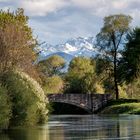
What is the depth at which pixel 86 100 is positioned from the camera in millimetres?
135375

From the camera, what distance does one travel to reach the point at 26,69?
7519 cm

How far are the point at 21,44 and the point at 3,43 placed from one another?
2.63 metres

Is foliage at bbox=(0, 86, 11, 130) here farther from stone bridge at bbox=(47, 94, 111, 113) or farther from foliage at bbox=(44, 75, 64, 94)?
foliage at bbox=(44, 75, 64, 94)

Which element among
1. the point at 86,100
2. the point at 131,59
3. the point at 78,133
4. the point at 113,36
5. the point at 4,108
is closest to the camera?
the point at 78,133

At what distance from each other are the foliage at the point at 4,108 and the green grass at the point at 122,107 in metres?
51.1

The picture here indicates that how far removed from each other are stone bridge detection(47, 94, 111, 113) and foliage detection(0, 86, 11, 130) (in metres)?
71.7

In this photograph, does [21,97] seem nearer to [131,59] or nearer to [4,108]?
[4,108]

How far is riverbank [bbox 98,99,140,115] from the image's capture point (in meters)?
112

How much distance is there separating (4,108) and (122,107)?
200 ft

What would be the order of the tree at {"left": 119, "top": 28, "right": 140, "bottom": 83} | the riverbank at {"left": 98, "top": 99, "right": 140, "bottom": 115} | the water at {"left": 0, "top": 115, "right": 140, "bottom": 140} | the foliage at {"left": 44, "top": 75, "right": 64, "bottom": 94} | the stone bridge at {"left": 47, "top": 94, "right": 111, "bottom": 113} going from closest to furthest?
the water at {"left": 0, "top": 115, "right": 140, "bottom": 140}, the riverbank at {"left": 98, "top": 99, "right": 140, "bottom": 115}, the tree at {"left": 119, "top": 28, "right": 140, "bottom": 83}, the stone bridge at {"left": 47, "top": 94, "right": 111, "bottom": 113}, the foliage at {"left": 44, "top": 75, "right": 64, "bottom": 94}

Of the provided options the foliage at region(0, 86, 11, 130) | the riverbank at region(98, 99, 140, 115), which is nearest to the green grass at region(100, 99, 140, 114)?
the riverbank at region(98, 99, 140, 115)

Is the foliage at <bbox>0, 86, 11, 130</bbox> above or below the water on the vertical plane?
above

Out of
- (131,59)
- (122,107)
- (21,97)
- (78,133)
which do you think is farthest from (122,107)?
(78,133)

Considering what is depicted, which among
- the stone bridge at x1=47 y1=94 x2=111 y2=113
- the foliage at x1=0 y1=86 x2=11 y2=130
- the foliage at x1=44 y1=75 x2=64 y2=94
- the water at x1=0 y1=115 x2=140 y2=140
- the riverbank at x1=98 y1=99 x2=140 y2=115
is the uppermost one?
the foliage at x1=44 y1=75 x2=64 y2=94
